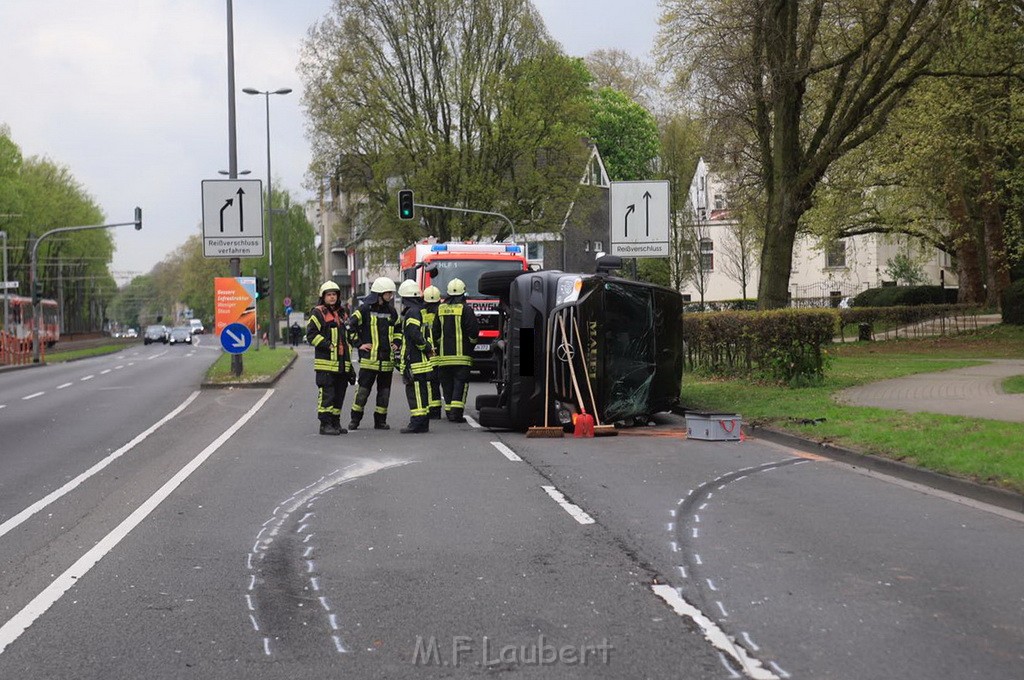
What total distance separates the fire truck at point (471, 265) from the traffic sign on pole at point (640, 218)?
5.02m

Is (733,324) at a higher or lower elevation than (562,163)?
lower

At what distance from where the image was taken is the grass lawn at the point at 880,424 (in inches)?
Answer: 413

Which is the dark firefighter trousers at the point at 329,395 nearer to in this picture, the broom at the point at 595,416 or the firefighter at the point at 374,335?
the firefighter at the point at 374,335

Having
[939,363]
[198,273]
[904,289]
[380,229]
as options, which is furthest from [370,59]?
[198,273]

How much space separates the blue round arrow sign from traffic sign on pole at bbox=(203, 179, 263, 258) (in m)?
1.61

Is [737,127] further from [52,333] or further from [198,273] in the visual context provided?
[198,273]

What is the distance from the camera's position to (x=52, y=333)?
74.0 metres

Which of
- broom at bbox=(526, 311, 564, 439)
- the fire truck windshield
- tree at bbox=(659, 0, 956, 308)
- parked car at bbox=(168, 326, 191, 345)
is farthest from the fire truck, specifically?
parked car at bbox=(168, 326, 191, 345)

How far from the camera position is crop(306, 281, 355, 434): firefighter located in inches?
576

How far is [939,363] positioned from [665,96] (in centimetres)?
888

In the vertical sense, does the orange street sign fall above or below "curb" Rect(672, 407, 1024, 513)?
above

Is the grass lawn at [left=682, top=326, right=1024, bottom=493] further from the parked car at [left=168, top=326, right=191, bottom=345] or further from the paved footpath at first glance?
the parked car at [left=168, top=326, right=191, bottom=345]

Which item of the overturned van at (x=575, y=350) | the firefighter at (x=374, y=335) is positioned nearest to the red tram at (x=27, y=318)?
the firefighter at (x=374, y=335)

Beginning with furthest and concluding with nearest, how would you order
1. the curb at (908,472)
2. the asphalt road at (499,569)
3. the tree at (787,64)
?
the tree at (787,64)
the curb at (908,472)
the asphalt road at (499,569)
